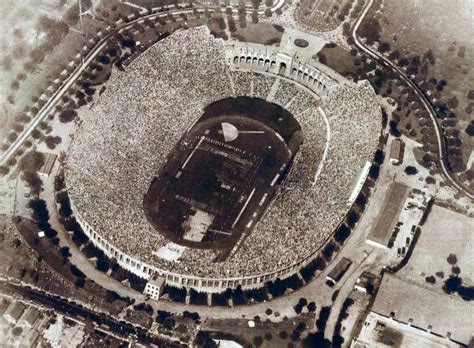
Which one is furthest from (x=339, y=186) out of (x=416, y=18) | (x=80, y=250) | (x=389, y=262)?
(x=416, y=18)

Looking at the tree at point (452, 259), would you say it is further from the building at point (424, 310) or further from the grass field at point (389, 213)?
the grass field at point (389, 213)

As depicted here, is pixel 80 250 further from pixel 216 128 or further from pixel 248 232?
pixel 216 128

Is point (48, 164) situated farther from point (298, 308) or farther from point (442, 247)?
point (442, 247)

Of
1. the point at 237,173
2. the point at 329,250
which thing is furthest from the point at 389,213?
the point at 237,173

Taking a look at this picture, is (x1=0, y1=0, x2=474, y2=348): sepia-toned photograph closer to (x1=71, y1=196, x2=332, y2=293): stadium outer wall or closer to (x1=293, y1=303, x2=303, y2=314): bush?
(x1=71, y1=196, x2=332, y2=293): stadium outer wall

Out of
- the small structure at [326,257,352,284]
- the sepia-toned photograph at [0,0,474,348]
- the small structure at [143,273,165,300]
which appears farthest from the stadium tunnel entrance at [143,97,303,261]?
the small structure at [326,257,352,284]

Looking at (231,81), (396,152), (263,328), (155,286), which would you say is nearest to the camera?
(263,328)
